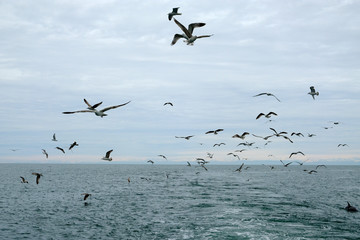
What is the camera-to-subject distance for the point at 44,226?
104 ft

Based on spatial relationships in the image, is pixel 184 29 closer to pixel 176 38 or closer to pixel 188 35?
pixel 188 35

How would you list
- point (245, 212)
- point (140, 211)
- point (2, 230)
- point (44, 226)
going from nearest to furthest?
1. point (2, 230)
2. point (44, 226)
3. point (245, 212)
4. point (140, 211)

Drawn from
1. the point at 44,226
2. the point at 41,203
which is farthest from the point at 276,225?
the point at 41,203

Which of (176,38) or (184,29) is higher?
(176,38)

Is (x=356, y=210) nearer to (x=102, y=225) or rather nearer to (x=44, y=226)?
(x=102, y=225)

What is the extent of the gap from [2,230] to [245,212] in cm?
2594

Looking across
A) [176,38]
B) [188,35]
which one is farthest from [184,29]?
[176,38]

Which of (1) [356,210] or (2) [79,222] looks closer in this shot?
→ (2) [79,222]

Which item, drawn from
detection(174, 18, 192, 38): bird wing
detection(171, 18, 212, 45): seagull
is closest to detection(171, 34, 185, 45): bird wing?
detection(171, 18, 212, 45): seagull

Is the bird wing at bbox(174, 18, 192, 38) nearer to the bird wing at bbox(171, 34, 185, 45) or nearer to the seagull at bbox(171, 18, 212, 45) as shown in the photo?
the seagull at bbox(171, 18, 212, 45)

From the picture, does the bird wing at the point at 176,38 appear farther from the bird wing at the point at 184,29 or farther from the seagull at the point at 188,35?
the bird wing at the point at 184,29

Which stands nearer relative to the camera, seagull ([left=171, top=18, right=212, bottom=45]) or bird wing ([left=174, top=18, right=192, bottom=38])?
bird wing ([left=174, top=18, right=192, bottom=38])

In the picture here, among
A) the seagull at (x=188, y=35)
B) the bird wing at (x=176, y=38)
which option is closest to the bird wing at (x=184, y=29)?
the seagull at (x=188, y=35)

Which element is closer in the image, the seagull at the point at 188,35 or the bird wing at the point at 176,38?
the seagull at the point at 188,35
